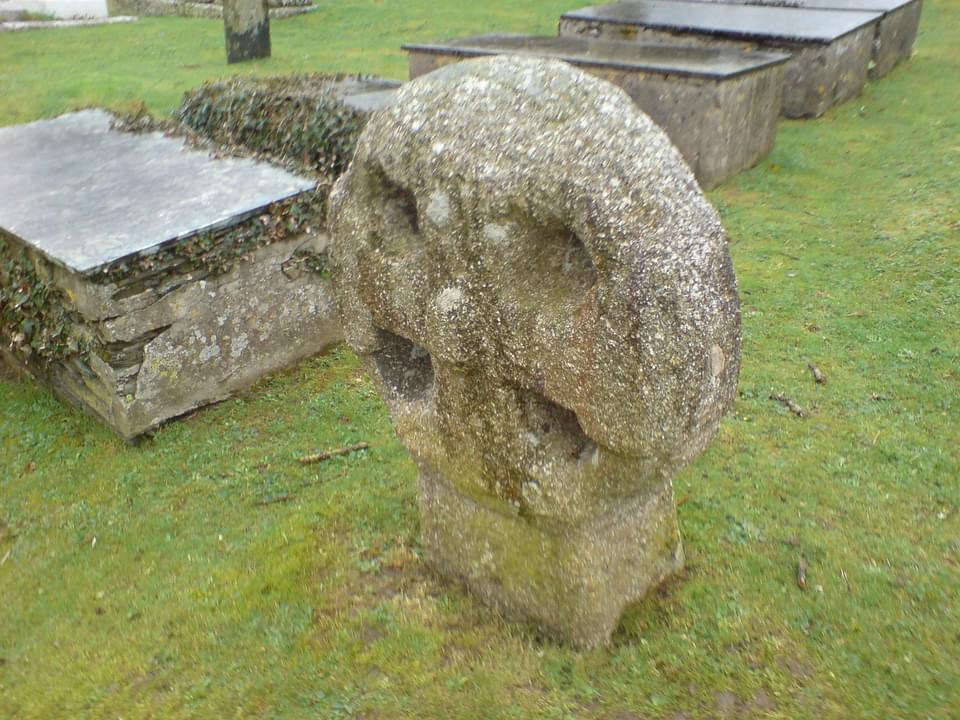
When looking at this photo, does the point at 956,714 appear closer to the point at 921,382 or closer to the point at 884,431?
the point at 884,431

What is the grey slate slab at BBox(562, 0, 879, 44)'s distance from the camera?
9.63 m

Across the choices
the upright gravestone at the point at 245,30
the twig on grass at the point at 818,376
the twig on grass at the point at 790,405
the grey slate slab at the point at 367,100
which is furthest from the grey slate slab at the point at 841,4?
the twig on grass at the point at 790,405

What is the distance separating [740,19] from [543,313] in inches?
368

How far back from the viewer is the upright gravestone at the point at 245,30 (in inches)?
464

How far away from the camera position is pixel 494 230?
2428 mm

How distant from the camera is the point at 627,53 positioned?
8.75 meters

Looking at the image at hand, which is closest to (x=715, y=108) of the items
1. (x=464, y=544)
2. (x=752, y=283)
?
(x=752, y=283)

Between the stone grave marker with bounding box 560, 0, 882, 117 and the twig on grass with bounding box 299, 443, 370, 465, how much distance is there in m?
7.22

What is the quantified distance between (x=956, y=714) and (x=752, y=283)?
3853 millimetres

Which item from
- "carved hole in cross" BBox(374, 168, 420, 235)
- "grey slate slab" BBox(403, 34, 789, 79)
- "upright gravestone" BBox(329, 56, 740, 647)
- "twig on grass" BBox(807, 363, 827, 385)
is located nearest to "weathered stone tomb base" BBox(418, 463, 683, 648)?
"upright gravestone" BBox(329, 56, 740, 647)

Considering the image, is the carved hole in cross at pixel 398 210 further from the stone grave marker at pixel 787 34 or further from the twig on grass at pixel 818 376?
the stone grave marker at pixel 787 34

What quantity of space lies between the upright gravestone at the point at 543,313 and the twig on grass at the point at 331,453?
138 cm

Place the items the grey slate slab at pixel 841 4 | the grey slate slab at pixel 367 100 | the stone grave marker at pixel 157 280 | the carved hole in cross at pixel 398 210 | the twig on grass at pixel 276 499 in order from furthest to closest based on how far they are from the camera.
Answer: the grey slate slab at pixel 841 4, the grey slate slab at pixel 367 100, the stone grave marker at pixel 157 280, the twig on grass at pixel 276 499, the carved hole in cross at pixel 398 210

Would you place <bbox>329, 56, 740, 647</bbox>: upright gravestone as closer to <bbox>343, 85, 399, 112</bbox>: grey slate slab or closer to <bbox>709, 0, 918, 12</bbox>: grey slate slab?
<bbox>343, 85, 399, 112</bbox>: grey slate slab
